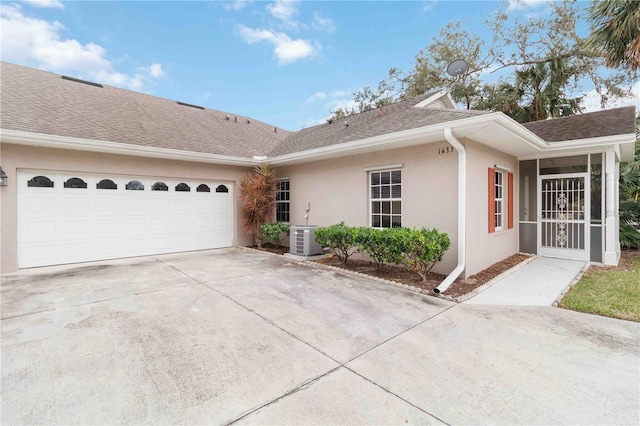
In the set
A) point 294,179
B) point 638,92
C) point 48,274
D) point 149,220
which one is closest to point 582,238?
point 294,179

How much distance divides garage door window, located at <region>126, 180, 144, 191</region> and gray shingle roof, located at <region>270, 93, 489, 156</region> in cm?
471

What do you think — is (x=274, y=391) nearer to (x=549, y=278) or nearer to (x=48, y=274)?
(x=549, y=278)

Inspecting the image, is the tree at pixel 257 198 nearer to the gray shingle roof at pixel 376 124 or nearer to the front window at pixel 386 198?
the gray shingle roof at pixel 376 124

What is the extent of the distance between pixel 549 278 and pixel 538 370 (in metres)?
4.46

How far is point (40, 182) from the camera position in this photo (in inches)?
289

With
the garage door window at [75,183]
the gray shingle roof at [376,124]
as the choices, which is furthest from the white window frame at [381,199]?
the garage door window at [75,183]

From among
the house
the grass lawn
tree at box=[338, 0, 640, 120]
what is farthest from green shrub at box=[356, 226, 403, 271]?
tree at box=[338, 0, 640, 120]

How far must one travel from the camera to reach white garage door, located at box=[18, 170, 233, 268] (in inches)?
287

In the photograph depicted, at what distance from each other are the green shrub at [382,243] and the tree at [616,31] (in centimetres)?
733

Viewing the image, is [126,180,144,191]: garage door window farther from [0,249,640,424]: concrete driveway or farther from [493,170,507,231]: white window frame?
[493,170,507,231]: white window frame

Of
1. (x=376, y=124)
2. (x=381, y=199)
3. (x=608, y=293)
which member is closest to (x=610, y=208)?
(x=608, y=293)

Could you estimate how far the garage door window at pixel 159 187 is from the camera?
9117mm

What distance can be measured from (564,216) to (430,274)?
475 centimetres

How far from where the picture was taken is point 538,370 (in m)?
2.93
